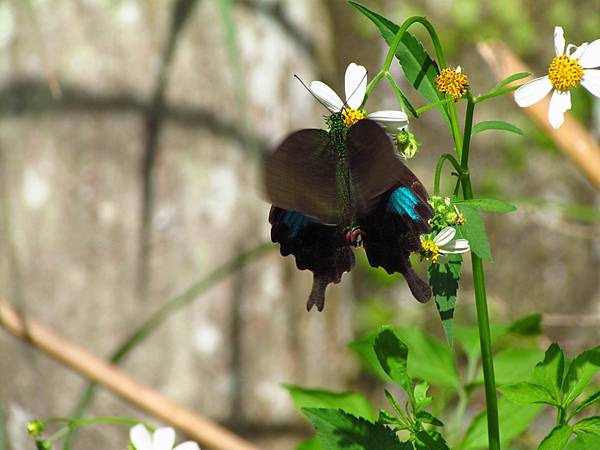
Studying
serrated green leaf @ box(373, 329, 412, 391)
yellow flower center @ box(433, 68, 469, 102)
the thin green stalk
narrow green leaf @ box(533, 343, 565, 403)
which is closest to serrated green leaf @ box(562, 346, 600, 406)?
narrow green leaf @ box(533, 343, 565, 403)

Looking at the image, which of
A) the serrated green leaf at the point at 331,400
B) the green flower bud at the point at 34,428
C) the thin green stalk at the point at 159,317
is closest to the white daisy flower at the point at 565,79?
the serrated green leaf at the point at 331,400

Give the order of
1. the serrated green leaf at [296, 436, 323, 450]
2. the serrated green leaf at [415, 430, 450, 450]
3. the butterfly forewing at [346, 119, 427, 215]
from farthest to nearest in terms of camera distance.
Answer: the serrated green leaf at [296, 436, 323, 450]
the serrated green leaf at [415, 430, 450, 450]
the butterfly forewing at [346, 119, 427, 215]

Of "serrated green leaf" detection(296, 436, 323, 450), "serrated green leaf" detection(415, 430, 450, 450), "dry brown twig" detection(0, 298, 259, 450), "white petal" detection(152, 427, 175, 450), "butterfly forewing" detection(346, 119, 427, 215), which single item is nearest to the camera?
"butterfly forewing" detection(346, 119, 427, 215)

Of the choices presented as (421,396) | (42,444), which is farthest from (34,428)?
(421,396)

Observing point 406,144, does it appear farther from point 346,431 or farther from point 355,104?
point 346,431

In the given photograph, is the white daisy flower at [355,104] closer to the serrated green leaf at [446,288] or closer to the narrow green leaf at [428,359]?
the serrated green leaf at [446,288]

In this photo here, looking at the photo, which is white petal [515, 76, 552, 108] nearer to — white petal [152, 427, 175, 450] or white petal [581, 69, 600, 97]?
white petal [581, 69, 600, 97]
